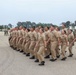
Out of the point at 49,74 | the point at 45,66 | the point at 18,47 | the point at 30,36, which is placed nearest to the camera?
the point at 49,74

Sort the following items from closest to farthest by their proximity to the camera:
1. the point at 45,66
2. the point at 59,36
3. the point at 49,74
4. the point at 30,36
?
the point at 49,74 < the point at 45,66 < the point at 59,36 < the point at 30,36

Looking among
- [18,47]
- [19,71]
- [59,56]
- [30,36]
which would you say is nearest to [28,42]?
[30,36]

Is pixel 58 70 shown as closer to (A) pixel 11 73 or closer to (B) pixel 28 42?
(A) pixel 11 73

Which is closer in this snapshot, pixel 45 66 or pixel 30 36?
pixel 45 66

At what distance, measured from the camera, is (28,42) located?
72.4 ft

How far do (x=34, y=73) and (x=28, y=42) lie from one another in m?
7.82

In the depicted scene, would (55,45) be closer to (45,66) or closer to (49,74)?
(45,66)

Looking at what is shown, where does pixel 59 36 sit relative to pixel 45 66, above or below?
above

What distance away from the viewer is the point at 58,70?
15.2 meters

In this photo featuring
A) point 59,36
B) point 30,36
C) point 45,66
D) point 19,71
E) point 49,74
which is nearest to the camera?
point 49,74

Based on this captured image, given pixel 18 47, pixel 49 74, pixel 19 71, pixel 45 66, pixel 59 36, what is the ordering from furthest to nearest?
pixel 18 47 < pixel 59 36 < pixel 45 66 < pixel 19 71 < pixel 49 74

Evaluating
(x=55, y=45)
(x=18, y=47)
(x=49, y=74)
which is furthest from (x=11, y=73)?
(x=18, y=47)

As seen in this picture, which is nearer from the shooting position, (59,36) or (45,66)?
(45,66)

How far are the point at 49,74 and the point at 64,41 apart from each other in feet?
20.1
